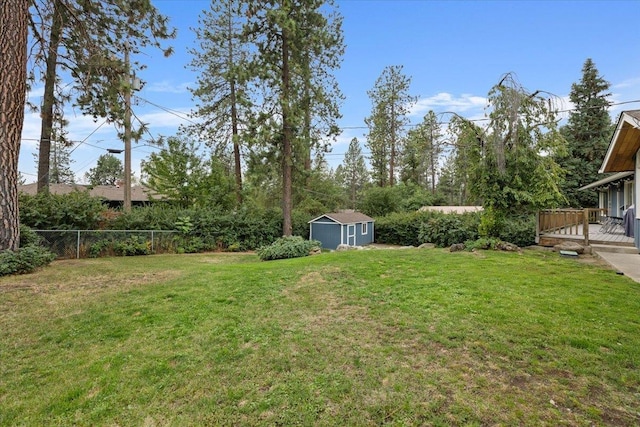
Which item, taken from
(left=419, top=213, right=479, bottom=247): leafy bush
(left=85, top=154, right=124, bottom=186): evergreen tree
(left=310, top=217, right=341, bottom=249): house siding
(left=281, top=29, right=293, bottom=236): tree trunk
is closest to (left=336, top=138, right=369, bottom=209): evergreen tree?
(left=310, top=217, right=341, bottom=249): house siding

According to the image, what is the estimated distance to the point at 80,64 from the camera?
850cm

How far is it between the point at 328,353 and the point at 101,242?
11.5 metres

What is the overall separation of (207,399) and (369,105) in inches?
1128

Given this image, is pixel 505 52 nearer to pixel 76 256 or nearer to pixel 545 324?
pixel 545 324

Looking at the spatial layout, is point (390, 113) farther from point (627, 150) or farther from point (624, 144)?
point (624, 144)

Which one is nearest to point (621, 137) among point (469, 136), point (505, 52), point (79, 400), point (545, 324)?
point (469, 136)

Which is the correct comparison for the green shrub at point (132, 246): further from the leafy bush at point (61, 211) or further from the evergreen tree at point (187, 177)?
the evergreen tree at point (187, 177)

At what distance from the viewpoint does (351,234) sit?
18375 millimetres

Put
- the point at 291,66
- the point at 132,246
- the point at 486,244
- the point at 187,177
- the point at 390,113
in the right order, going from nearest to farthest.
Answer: the point at 486,244 < the point at 132,246 < the point at 291,66 < the point at 187,177 < the point at 390,113

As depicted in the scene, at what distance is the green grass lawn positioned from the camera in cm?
241

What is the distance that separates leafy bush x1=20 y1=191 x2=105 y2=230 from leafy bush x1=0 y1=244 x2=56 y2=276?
3.96 m

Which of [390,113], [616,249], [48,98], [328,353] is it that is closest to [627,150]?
[616,249]

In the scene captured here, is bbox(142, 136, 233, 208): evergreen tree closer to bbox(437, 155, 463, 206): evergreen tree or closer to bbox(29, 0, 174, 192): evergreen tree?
bbox(29, 0, 174, 192): evergreen tree

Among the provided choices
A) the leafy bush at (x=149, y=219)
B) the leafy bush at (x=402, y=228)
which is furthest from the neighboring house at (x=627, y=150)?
the leafy bush at (x=149, y=219)
